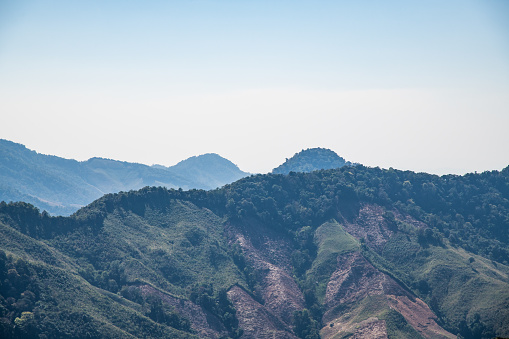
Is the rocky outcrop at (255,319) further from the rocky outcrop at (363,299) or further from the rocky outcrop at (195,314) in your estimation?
the rocky outcrop at (363,299)

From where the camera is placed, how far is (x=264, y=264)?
5979 inches

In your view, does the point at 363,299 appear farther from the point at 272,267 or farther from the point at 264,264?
the point at 264,264

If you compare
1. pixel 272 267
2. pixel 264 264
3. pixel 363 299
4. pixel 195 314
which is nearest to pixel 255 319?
pixel 195 314

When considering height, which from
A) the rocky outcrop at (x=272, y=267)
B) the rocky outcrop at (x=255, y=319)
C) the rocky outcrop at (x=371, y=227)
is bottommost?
the rocky outcrop at (x=255, y=319)

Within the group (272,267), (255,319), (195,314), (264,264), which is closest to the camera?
(195,314)

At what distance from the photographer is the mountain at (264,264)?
11106 cm

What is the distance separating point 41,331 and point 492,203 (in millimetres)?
167622

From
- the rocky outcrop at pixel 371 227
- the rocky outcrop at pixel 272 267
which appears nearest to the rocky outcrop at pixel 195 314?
the rocky outcrop at pixel 272 267

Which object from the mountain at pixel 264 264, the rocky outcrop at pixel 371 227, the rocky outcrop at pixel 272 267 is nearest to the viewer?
the mountain at pixel 264 264

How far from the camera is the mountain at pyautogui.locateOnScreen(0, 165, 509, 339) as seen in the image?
111062 mm

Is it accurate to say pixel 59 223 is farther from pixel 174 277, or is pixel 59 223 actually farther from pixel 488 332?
pixel 488 332

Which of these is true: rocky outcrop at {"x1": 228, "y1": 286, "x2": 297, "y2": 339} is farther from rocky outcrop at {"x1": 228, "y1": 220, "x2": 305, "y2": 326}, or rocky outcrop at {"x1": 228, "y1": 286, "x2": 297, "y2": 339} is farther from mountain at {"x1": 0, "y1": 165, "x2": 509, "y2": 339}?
rocky outcrop at {"x1": 228, "y1": 220, "x2": 305, "y2": 326}

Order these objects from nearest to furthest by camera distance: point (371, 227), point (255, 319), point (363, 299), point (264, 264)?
point (255, 319)
point (363, 299)
point (264, 264)
point (371, 227)

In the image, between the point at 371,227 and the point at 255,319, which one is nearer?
the point at 255,319
